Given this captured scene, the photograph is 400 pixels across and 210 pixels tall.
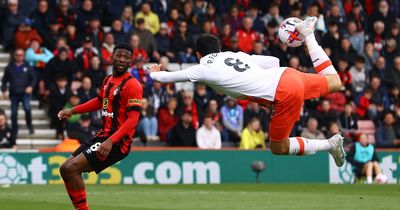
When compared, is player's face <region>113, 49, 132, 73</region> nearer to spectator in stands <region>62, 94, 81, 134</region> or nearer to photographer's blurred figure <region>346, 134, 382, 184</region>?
spectator in stands <region>62, 94, 81, 134</region>

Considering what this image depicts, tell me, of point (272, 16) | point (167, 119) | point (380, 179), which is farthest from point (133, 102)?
point (272, 16)

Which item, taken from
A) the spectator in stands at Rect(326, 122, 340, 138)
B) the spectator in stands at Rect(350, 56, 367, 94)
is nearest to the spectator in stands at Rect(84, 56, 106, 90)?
the spectator in stands at Rect(326, 122, 340, 138)

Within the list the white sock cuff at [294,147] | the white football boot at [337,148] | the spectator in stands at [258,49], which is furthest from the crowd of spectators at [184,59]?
the white sock cuff at [294,147]

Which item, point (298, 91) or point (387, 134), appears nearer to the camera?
point (298, 91)

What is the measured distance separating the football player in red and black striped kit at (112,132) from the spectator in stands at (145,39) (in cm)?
1327

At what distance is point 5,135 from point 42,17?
3.73 meters

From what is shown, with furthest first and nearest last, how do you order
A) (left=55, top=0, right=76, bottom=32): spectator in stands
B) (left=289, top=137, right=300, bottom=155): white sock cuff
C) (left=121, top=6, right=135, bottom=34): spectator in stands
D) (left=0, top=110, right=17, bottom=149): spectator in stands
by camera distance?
(left=121, top=6, right=135, bottom=34): spectator in stands → (left=55, top=0, right=76, bottom=32): spectator in stands → (left=0, top=110, right=17, bottom=149): spectator in stands → (left=289, top=137, right=300, bottom=155): white sock cuff

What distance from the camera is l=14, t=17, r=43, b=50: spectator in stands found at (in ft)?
84.7

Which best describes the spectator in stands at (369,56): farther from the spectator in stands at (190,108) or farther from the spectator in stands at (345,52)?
the spectator in stands at (190,108)

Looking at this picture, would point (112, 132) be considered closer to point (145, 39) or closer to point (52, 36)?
point (52, 36)

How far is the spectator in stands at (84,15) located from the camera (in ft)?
88.6

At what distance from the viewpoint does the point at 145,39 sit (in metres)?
27.2

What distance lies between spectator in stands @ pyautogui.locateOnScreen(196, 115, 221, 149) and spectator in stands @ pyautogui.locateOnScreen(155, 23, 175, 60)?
3.01m

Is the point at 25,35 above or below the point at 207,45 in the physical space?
above
